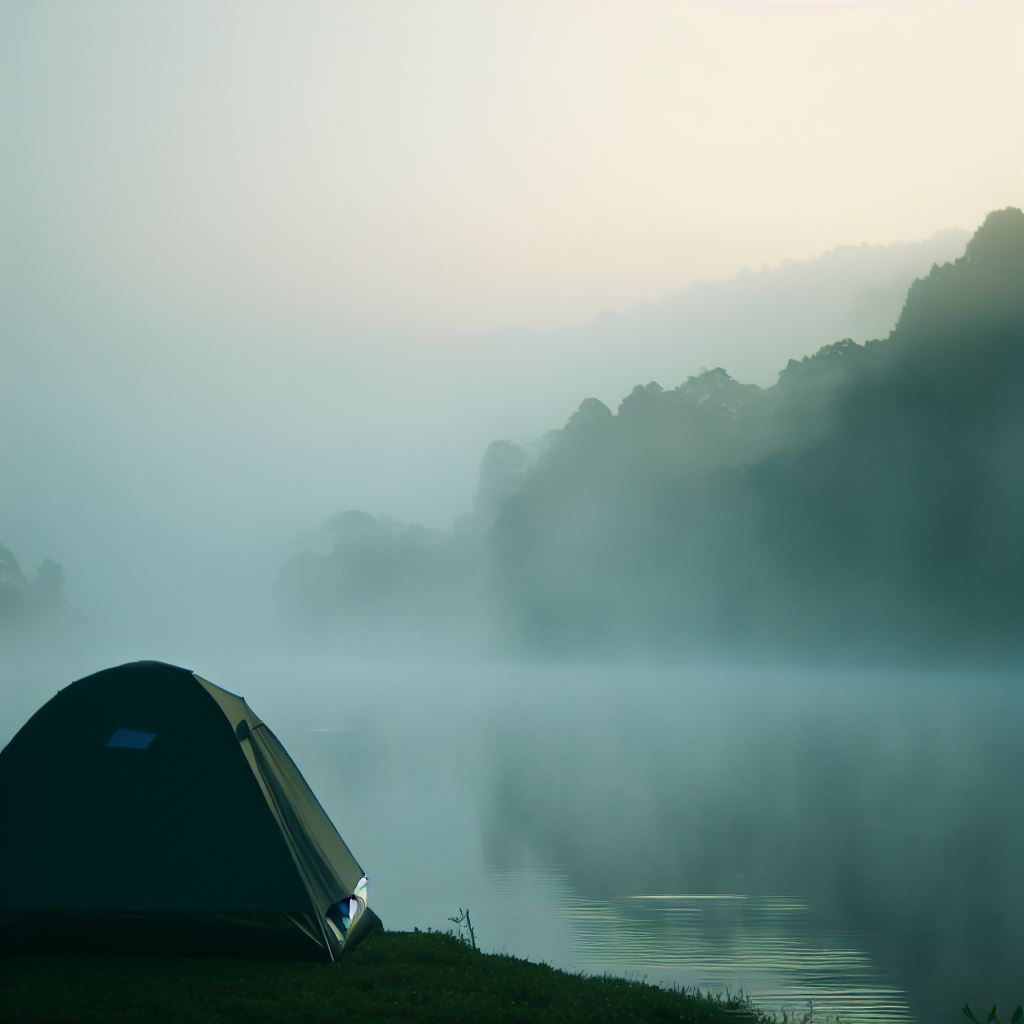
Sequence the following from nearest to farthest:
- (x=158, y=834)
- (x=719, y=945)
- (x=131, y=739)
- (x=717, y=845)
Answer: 1. (x=158, y=834)
2. (x=131, y=739)
3. (x=719, y=945)
4. (x=717, y=845)

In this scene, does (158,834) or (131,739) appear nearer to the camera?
(158,834)

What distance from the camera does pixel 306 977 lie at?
9547 mm

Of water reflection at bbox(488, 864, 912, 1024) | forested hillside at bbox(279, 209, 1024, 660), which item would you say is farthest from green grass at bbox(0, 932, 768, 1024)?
forested hillside at bbox(279, 209, 1024, 660)

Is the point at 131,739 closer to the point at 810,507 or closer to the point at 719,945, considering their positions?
the point at 719,945

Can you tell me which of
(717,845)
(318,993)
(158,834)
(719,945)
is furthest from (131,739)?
(717,845)

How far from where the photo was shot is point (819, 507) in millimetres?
117250

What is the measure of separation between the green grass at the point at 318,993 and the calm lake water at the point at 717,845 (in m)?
2.74

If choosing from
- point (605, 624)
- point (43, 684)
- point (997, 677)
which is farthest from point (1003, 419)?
point (43, 684)

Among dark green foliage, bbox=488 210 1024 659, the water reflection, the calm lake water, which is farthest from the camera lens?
dark green foliage, bbox=488 210 1024 659

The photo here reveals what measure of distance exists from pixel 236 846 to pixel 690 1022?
3822 mm

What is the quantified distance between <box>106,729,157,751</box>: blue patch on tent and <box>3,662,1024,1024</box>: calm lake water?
19.6 ft

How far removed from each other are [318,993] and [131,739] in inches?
106

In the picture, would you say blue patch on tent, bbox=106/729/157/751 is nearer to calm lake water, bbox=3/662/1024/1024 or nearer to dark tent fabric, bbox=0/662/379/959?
dark tent fabric, bbox=0/662/379/959

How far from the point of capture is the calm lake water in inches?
563
